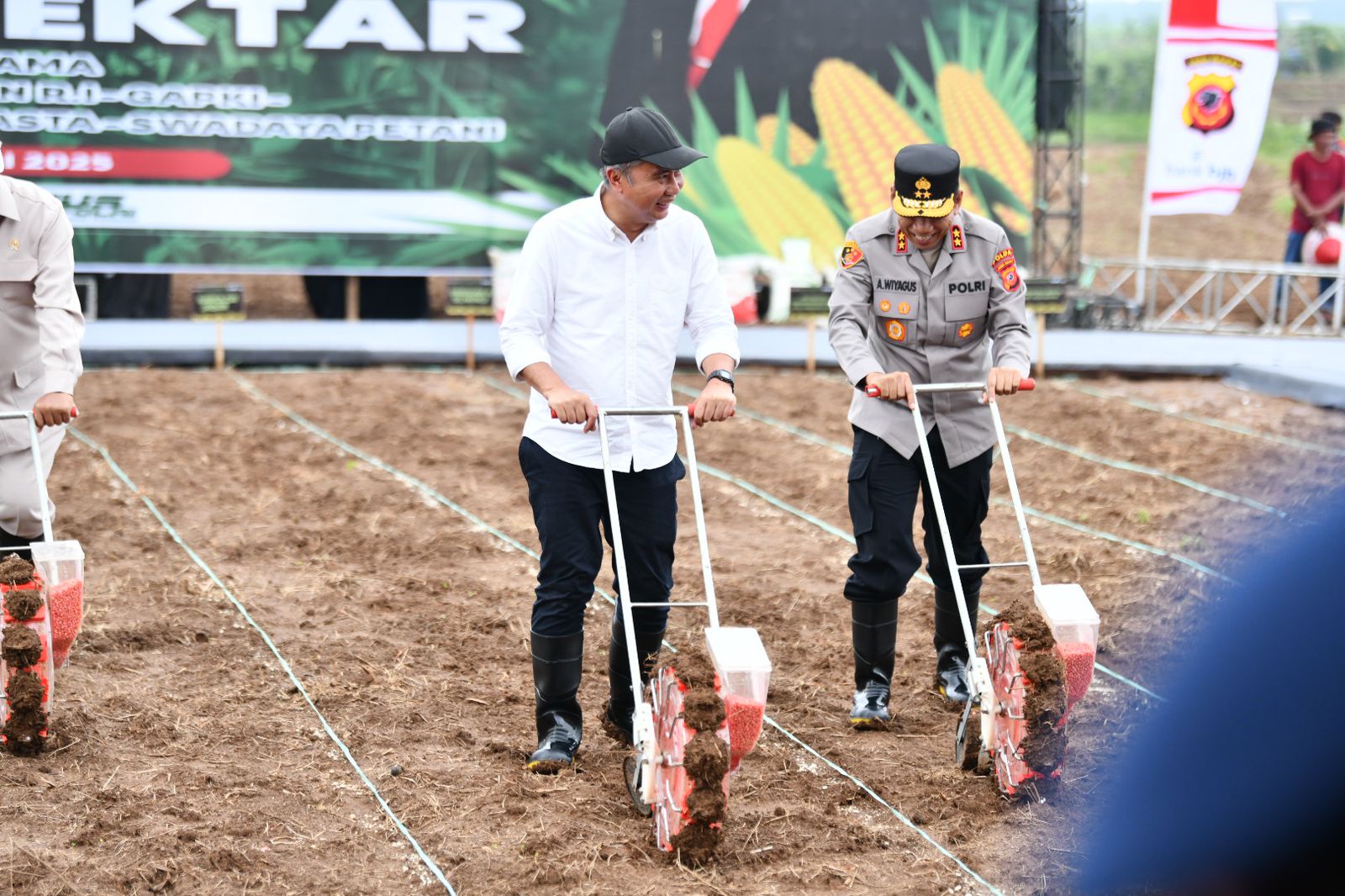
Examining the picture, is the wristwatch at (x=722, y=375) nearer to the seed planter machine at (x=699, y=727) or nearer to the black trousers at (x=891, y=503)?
the seed planter machine at (x=699, y=727)

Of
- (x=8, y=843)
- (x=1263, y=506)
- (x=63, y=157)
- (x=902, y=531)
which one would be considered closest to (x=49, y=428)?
(x=8, y=843)

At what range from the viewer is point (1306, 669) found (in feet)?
3.86

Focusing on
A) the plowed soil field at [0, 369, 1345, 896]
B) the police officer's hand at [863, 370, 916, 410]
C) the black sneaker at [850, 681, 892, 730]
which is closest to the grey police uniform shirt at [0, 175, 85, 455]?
the plowed soil field at [0, 369, 1345, 896]

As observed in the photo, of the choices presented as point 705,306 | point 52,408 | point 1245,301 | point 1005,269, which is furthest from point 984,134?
point 52,408

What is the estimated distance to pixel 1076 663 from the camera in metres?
4.29

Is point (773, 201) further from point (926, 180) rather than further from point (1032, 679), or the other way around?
point (1032, 679)

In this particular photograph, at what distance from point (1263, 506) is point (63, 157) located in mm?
9749

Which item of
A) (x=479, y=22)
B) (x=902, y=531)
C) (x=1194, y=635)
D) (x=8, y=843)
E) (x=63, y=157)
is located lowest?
(x=8, y=843)

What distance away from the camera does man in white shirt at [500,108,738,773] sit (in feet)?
14.0

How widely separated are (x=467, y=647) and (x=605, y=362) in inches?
70.6

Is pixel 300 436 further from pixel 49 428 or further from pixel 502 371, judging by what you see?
pixel 49 428

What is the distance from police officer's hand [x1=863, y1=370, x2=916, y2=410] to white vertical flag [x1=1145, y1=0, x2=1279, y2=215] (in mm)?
10075

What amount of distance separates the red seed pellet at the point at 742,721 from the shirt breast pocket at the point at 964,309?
1556 mm

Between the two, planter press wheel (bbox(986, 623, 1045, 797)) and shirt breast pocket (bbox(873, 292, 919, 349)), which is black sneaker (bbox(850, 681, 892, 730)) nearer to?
planter press wheel (bbox(986, 623, 1045, 797))
